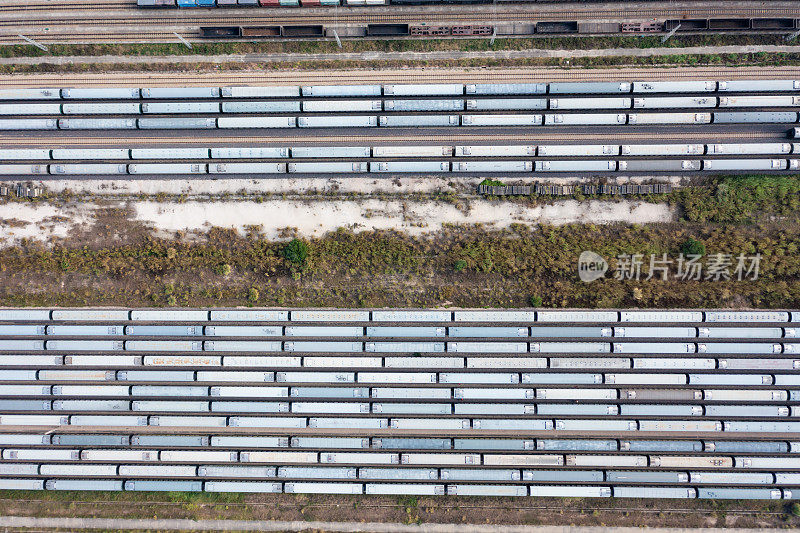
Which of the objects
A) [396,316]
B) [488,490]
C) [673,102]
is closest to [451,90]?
[673,102]

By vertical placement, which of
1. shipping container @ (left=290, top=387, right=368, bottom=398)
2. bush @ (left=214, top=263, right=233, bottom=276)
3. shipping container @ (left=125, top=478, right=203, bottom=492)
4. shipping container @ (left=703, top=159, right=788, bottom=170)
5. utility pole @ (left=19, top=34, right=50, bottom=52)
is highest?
utility pole @ (left=19, top=34, right=50, bottom=52)

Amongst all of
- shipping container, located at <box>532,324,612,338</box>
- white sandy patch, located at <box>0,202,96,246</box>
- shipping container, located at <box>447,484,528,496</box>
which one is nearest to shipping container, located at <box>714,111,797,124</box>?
shipping container, located at <box>532,324,612,338</box>

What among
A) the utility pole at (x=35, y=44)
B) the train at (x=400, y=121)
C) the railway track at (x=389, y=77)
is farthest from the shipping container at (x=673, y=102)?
the utility pole at (x=35, y=44)

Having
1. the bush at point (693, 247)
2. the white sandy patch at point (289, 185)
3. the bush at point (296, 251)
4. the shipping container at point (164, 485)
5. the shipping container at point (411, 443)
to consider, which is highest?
the white sandy patch at point (289, 185)

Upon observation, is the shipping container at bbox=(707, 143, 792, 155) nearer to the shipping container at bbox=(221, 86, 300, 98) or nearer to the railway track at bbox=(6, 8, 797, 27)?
the railway track at bbox=(6, 8, 797, 27)

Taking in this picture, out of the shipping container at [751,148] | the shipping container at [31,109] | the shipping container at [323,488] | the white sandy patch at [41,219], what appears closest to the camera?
the shipping container at [751,148]

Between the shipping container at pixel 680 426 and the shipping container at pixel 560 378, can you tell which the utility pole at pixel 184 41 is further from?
the shipping container at pixel 680 426

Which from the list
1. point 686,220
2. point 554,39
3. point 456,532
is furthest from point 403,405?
point 554,39
